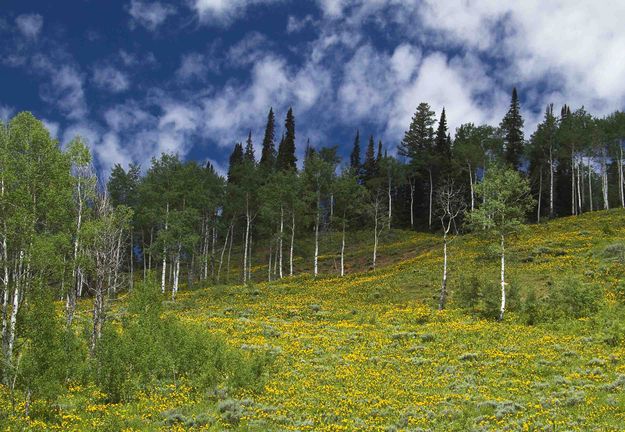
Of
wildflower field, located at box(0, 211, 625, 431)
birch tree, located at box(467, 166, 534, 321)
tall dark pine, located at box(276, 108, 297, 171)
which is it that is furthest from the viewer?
tall dark pine, located at box(276, 108, 297, 171)

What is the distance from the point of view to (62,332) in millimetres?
17109

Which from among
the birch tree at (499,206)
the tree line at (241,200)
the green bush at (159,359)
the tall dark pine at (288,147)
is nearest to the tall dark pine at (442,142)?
the tree line at (241,200)

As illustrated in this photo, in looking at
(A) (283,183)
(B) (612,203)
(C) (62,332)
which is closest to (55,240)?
(C) (62,332)

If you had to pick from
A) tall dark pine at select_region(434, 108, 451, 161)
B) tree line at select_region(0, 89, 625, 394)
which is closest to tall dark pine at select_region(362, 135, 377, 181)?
tree line at select_region(0, 89, 625, 394)

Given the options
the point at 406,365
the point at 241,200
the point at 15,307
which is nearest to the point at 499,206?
the point at 406,365

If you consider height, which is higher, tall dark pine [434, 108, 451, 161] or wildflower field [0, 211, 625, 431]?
tall dark pine [434, 108, 451, 161]

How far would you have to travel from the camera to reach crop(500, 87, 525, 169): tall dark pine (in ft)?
263

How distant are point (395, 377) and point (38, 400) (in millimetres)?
12685

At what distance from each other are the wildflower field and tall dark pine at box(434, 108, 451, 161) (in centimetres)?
4188

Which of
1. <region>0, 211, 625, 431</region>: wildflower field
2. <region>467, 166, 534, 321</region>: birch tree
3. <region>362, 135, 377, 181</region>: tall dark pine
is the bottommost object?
<region>0, 211, 625, 431</region>: wildflower field

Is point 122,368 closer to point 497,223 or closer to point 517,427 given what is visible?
point 517,427

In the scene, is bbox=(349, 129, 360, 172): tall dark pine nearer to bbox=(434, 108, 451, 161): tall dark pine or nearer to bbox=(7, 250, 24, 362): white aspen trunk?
bbox=(434, 108, 451, 161): tall dark pine

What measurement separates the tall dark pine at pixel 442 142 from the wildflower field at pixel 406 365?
137 ft

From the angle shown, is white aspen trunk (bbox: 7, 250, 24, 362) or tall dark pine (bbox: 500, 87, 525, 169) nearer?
white aspen trunk (bbox: 7, 250, 24, 362)
